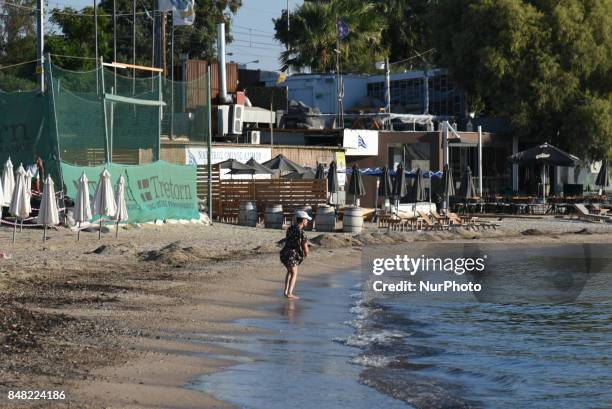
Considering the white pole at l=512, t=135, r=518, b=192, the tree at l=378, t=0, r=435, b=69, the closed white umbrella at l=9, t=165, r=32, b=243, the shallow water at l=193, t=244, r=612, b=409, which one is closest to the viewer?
the shallow water at l=193, t=244, r=612, b=409

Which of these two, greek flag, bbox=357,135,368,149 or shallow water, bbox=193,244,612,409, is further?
greek flag, bbox=357,135,368,149

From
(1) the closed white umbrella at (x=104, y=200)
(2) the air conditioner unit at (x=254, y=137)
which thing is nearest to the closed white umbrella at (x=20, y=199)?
(1) the closed white umbrella at (x=104, y=200)

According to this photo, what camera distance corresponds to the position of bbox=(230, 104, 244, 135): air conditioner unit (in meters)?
46.8

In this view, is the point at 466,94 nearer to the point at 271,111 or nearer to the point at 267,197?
the point at 271,111

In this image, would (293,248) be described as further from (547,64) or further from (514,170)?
(514,170)

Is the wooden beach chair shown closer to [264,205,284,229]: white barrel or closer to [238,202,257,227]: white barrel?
[264,205,284,229]: white barrel

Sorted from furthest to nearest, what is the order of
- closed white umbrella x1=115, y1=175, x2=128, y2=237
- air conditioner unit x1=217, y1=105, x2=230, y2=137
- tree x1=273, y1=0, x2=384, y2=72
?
1. tree x1=273, y1=0, x2=384, y2=72
2. air conditioner unit x1=217, y1=105, x2=230, y2=137
3. closed white umbrella x1=115, y1=175, x2=128, y2=237

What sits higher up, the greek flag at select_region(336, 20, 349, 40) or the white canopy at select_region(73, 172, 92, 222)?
the greek flag at select_region(336, 20, 349, 40)

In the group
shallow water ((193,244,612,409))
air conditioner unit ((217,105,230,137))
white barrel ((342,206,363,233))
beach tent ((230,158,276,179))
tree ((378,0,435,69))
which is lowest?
shallow water ((193,244,612,409))

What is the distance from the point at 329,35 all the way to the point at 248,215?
3302cm

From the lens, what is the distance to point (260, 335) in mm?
15836

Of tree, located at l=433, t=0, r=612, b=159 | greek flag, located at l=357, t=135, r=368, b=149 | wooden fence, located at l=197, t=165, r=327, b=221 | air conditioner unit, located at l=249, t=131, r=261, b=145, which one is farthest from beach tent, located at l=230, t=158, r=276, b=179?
tree, located at l=433, t=0, r=612, b=159

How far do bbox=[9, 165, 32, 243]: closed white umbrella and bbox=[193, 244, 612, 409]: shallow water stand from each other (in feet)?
21.6

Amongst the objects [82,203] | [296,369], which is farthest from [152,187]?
[296,369]
